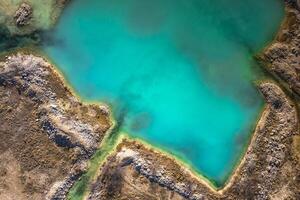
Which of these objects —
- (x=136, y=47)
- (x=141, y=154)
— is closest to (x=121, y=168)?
(x=141, y=154)

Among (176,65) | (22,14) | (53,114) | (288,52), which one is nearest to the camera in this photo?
(288,52)

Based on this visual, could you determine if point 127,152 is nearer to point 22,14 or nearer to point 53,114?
point 53,114

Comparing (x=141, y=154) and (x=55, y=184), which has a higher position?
(x=141, y=154)

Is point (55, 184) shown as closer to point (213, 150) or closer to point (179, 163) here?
point (179, 163)

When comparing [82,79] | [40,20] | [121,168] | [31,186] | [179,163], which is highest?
[40,20]

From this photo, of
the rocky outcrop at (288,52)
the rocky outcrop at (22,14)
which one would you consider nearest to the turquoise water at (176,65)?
the rocky outcrop at (288,52)

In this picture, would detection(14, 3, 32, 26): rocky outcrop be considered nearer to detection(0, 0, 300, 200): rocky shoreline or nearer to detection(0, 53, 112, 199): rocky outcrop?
detection(0, 53, 112, 199): rocky outcrop

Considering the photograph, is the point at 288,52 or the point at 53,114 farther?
the point at 53,114

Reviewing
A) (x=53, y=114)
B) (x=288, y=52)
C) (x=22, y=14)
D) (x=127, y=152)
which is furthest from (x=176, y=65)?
(x=22, y=14)

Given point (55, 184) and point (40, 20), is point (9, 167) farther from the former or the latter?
point (40, 20)
